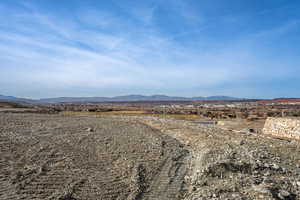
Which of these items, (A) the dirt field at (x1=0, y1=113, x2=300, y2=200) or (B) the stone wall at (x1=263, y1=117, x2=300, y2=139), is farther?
(B) the stone wall at (x1=263, y1=117, x2=300, y2=139)

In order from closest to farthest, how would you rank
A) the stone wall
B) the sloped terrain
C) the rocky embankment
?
the sloped terrain < the rocky embankment < the stone wall

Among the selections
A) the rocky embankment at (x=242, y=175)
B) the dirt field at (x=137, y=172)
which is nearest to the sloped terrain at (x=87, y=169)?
the dirt field at (x=137, y=172)

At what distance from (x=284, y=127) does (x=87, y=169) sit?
20.7 metres

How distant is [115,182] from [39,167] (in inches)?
131

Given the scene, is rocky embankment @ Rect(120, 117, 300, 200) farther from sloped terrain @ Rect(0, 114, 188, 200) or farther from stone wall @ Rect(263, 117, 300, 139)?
stone wall @ Rect(263, 117, 300, 139)

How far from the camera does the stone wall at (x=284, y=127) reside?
73.4 feet

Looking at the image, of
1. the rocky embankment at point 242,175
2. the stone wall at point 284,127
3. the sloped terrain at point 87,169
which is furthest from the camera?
the stone wall at point 284,127

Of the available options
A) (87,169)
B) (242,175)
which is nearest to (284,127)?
(242,175)

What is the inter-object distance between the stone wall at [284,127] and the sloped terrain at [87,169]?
12.8 metres

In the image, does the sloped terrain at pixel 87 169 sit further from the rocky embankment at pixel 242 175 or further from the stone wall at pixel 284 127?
the stone wall at pixel 284 127

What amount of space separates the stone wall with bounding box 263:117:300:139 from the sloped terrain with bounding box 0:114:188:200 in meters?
12.8

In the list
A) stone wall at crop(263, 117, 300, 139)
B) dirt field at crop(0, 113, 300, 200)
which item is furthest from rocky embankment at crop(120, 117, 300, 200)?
stone wall at crop(263, 117, 300, 139)

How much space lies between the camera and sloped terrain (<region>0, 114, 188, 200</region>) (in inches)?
325

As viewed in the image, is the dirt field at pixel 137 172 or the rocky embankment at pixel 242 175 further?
the rocky embankment at pixel 242 175
